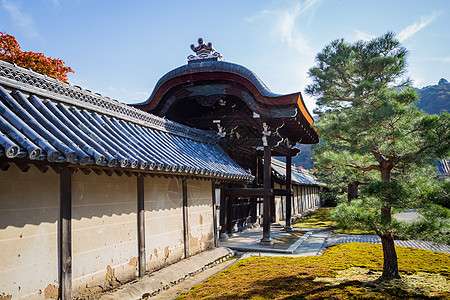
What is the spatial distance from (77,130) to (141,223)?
7.56 ft

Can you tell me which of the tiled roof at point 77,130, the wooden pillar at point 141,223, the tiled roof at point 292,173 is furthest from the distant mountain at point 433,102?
the wooden pillar at point 141,223

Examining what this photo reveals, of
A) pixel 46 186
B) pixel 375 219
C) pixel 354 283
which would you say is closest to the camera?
pixel 46 186

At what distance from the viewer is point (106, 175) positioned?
5.67m

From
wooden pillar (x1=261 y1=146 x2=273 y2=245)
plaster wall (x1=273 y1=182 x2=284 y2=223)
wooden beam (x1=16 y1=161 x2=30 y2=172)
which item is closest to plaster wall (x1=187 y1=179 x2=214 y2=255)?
wooden pillar (x1=261 y1=146 x2=273 y2=245)

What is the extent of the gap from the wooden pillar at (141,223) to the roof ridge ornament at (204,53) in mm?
5934

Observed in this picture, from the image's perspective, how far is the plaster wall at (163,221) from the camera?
6766 millimetres

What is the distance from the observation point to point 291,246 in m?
11.0

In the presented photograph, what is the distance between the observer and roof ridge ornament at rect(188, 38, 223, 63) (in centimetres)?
1104

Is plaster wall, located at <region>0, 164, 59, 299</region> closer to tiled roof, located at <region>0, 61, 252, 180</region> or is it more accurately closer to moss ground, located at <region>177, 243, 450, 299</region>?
tiled roof, located at <region>0, 61, 252, 180</region>

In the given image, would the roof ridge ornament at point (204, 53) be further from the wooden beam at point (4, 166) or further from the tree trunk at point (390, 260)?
the wooden beam at point (4, 166)

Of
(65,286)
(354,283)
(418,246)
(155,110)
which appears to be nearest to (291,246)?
(418,246)

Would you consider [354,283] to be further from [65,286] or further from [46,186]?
[46,186]

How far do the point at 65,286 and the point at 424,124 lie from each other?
7.09 meters

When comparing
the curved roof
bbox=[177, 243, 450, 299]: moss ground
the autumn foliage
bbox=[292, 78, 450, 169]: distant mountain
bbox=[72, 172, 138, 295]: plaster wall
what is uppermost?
bbox=[292, 78, 450, 169]: distant mountain
